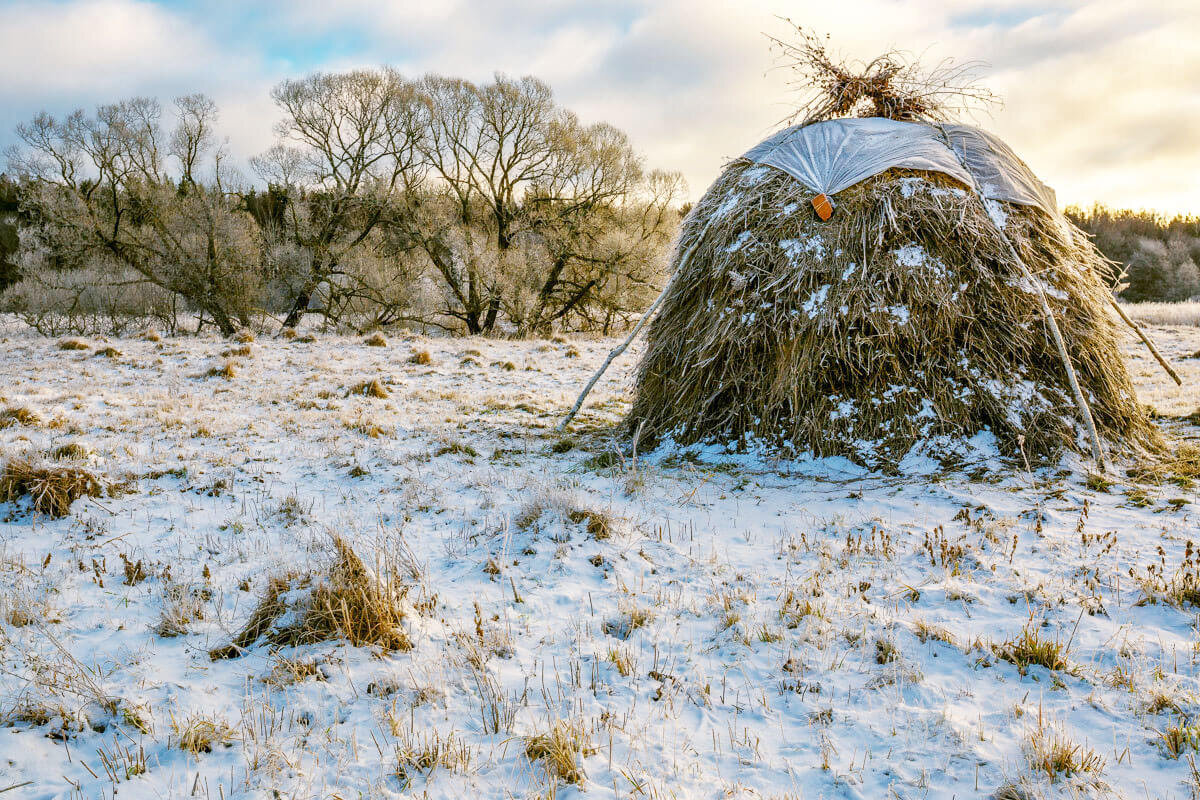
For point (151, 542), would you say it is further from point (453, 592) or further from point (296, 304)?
point (296, 304)

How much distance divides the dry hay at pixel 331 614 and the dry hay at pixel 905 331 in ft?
13.2

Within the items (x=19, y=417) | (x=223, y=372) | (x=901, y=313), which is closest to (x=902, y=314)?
(x=901, y=313)

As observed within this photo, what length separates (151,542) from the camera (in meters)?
4.50

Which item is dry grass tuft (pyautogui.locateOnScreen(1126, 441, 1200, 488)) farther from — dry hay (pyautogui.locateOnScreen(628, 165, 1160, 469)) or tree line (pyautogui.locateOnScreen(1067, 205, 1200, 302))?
tree line (pyautogui.locateOnScreen(1067, 205, 1200, 302))

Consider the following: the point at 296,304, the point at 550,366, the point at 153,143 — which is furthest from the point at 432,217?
the point at 550,366

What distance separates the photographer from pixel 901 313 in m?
5.80

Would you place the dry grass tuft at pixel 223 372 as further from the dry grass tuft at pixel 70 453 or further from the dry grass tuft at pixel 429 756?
the dry grass tuft at pixel 429 756

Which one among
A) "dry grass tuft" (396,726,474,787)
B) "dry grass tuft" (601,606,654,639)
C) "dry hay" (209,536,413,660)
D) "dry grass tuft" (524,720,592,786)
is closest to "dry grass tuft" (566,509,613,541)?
"dry grass tuft" (601,606,654,639)

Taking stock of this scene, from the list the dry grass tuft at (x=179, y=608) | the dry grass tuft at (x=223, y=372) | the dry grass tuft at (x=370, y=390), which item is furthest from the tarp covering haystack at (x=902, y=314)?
the dry grass tuft at (x=223, y=372)

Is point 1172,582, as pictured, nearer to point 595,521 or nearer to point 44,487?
point 595,521

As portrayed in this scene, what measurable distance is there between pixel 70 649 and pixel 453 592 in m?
1.87

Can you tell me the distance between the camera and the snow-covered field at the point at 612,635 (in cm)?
238

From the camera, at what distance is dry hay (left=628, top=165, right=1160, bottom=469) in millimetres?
5777

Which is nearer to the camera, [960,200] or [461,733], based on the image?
[461,733]
